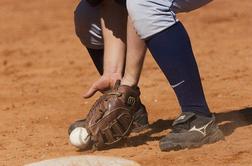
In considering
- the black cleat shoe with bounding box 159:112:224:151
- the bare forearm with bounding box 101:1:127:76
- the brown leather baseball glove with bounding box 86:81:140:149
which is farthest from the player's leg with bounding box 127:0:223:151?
the bare forearm with bounding box 101:1:127:76

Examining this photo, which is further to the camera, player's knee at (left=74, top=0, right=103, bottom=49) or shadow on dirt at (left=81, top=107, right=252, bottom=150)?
player's knee at (left=74, top=0, right=103, bottom=49)

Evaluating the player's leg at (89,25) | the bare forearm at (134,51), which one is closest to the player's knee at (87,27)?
the player's leg at (89,25)

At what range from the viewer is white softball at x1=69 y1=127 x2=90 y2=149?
13.8ft

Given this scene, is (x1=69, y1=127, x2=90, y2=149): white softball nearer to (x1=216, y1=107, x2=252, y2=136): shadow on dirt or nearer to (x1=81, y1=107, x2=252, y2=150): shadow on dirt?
(x1=81, y1=107, x2=252, y2=150): shadow on dirt

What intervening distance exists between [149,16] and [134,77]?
1.30ft

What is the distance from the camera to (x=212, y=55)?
292 inches

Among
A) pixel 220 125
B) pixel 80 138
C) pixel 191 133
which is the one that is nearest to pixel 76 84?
pixel 220 125

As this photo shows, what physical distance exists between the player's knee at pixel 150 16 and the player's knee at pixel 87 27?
0.65 m

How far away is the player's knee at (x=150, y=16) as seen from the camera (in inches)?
156

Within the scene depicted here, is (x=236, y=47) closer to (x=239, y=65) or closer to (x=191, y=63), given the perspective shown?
(x=239, y=65)

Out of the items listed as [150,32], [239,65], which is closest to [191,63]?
[150,32]

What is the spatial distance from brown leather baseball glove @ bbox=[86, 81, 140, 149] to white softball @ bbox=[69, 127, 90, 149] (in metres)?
0.03

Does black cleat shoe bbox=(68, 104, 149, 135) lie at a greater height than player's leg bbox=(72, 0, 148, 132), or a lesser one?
lesser

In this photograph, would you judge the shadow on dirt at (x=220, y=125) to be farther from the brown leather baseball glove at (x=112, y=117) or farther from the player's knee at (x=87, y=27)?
the player's knee at (x=87, y=27)
